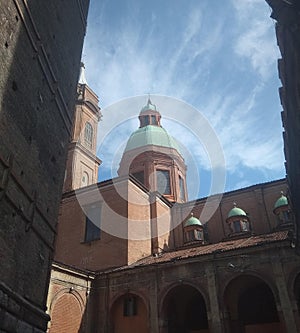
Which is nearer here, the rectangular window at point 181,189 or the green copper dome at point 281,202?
the green copper dome at point 281,202

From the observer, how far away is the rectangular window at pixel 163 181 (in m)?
29.6

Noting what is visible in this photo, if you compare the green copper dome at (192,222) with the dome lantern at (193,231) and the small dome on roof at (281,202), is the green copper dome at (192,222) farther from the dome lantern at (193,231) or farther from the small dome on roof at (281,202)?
the small dome on roof at (281,202)

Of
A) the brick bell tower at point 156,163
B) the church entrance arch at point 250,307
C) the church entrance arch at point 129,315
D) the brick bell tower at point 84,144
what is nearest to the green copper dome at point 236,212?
the church entrance arch at point 250,307

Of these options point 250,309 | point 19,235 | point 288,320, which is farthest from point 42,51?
point 250,309

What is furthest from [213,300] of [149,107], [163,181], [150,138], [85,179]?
[149,107]

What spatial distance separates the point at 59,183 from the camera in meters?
10.2

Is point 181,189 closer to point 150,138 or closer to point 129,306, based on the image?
point 150,138

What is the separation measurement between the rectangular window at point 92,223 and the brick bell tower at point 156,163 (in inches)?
283

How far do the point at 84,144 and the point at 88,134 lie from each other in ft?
4.68

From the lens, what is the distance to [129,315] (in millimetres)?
17203

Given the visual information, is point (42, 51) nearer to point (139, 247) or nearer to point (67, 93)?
point (67, 93)

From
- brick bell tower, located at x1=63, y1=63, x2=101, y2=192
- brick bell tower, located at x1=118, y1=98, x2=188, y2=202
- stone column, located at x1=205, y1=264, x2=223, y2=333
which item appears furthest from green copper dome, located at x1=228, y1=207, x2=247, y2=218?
brick bell tower, located at x1=63, y1=63, x2=101, y2=192

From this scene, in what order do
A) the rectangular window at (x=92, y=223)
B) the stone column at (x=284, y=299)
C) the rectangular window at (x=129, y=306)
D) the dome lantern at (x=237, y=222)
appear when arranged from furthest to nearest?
the dome lantern at (x=237, y=222), the rectangular window at (x=92, y=223), the rectangular window at (x=129, y=306), the stone column at (x=284, y=299)

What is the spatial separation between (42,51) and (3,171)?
12.8ft
